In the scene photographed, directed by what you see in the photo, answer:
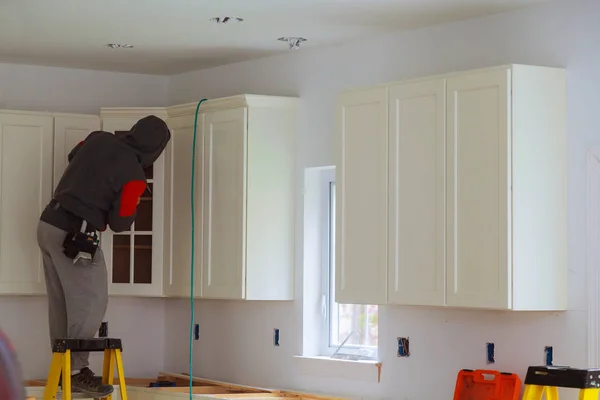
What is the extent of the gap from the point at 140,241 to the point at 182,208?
36cm

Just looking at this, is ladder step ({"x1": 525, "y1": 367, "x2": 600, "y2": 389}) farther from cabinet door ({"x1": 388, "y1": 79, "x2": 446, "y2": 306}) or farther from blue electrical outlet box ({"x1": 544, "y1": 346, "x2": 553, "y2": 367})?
cabinet door ({"x1": 388, "y1": 79, "x2": 446, "y2": 306})

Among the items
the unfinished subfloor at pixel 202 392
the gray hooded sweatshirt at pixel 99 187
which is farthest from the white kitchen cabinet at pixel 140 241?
the gray hooded sweatshirt at pixel 99 187

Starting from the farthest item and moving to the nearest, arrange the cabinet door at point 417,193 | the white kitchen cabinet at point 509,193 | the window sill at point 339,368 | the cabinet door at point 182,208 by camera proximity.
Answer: the cabinet door at point 182,208 → the window sill at point 339,368 → the cabinet door at point 417,193 → the white kitchen cabinet at point 509,193

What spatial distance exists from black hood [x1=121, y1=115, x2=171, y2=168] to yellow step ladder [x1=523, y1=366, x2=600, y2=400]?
2366 millimetres

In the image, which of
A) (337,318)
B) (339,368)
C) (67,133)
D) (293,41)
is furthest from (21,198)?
(339,368)

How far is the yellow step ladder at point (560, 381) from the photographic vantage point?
10.3 ft

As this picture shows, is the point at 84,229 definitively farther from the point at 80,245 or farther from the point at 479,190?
the point at 479,190

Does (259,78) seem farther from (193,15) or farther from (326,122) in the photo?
(193,15)

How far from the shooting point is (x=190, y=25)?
14.9 ft

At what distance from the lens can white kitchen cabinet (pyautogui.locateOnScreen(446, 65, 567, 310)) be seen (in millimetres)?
3598

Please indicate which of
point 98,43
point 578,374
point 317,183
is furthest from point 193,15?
point 578,374

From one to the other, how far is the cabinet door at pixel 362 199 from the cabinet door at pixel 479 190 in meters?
0.39

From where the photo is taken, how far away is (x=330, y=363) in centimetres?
478

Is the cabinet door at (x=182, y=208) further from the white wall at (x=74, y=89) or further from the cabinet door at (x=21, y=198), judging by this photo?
the cabinet door at (x=21, y=198)
